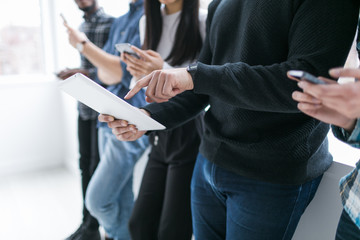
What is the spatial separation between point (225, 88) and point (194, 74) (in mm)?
71

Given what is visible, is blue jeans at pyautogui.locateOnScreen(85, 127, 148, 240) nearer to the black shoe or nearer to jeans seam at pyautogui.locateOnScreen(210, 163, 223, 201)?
the black shoe

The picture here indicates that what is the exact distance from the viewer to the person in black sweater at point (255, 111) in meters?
0.61

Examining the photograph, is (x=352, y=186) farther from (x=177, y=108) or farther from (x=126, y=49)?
(x=126, y=49)

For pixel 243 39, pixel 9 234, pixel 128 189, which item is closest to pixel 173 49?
pixel 243 39

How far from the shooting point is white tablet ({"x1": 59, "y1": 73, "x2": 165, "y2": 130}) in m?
0.65

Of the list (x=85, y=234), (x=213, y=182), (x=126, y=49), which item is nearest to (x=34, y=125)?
(x=85, y=234)

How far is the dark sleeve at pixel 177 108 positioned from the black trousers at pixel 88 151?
90cm

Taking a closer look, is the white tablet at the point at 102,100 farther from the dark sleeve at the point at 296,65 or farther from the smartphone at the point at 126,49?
the smartphone at the point at 126,49

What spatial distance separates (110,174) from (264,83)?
1059 millimetres

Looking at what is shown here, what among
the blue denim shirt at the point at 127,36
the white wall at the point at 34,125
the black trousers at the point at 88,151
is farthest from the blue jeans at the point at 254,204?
the white wall at the point at 34,125

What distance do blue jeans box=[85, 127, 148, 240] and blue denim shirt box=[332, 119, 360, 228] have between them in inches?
40.6

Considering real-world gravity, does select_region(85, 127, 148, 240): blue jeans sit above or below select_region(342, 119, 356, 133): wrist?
below

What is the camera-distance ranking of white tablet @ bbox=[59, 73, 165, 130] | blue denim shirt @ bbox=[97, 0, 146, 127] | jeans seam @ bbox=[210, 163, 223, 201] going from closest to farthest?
white tablet @ bbox=[59, 73, 165, 130], jeans seam @ bbox=[210, 163, 223, 201], blue denim shirt @ bbox=[97, 0, 146, 127]

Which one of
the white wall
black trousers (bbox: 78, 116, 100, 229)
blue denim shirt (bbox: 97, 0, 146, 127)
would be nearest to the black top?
blue denim shirt (bbox: 97, 0, 146, 127)
